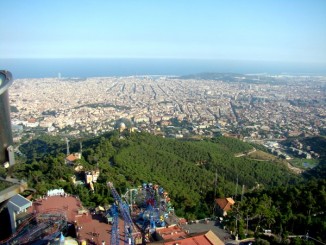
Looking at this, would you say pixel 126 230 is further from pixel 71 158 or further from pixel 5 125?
pixel 71 158

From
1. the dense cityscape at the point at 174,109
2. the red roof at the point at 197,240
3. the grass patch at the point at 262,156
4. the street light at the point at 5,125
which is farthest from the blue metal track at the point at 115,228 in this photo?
the dense cityscape at the point at 174,109

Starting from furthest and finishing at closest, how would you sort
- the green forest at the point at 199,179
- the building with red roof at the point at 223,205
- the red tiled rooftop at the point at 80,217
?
the building with red roof at the point at 223,205 → the green forest at the point at 199,179 → the red tiled rooftop at the point at 80,217

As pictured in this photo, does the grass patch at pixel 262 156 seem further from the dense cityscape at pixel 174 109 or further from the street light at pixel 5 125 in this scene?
the street light at pixel 5 125

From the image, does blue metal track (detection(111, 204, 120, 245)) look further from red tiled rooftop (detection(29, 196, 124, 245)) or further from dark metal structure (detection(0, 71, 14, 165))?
dark metal structure (detection(0, 71, 14, 165))

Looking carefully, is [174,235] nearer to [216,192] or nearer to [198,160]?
[216,192]

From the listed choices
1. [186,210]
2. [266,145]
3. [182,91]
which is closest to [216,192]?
[186,210]

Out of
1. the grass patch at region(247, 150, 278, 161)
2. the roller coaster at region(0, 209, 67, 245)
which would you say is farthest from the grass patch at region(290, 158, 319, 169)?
the roller coaster at region(0, 209, 67, 245)
